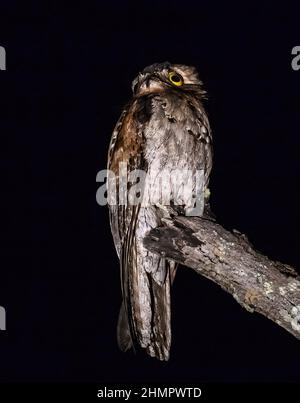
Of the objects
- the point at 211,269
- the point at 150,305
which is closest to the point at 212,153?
the point at 211,269

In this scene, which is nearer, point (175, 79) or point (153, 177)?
point (153, 177)

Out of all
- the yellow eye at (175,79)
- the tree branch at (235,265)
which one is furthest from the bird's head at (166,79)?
the tree branch at (235,265)

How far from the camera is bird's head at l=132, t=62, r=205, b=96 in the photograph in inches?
72.7

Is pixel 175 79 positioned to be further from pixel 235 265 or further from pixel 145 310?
pixel 145 310

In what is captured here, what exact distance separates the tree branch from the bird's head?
62cm

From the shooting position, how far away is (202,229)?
1.58 meters

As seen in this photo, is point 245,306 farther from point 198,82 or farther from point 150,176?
point 198,82

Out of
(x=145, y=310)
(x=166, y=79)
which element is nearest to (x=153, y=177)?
(x=166, y=79)

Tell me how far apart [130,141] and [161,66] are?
407 mm

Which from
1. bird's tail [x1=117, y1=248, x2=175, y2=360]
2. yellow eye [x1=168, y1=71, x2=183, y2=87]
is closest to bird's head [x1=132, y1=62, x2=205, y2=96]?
yellow eye [x1=168, y1=71, x2=183, y2=87]

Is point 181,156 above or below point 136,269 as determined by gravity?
above

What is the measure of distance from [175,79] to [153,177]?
0.52 meters

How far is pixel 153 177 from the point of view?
1713 millimetres

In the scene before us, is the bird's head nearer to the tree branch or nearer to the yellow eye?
the yellow eye
